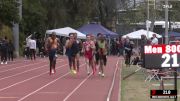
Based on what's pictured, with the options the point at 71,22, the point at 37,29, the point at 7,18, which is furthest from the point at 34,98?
the point at 71,22

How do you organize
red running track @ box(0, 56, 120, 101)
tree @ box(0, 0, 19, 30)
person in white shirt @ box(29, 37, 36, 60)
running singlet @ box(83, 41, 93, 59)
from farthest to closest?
1. person in white shirt @ box(29, 37, 36, 60)
2. tree @ box(0, 0, 19, 30)
3. running singlet @ box(83, 41, 93, 59)
4. red running track @ box(0, 56, 120, 101)

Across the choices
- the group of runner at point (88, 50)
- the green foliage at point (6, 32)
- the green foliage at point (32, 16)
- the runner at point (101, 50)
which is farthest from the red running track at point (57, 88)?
the green foliage at point (32, 16)

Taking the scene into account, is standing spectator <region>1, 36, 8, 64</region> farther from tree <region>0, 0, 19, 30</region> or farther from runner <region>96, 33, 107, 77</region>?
runner <region>96, 33, 107, 77</region>

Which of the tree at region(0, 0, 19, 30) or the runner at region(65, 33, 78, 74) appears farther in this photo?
the tree at region(0, 0, 19, 30)

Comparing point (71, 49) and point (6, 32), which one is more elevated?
point (6, 32)
